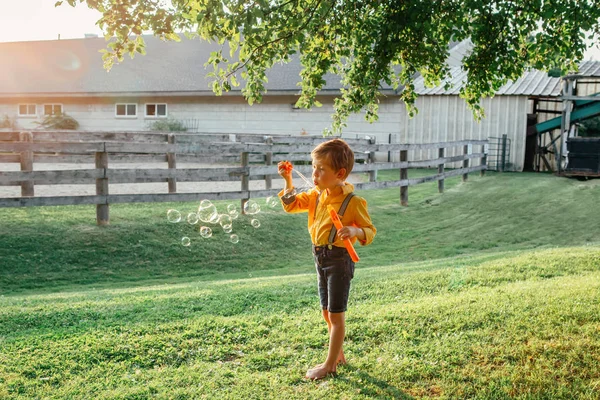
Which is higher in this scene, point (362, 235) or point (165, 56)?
point (165, 56)

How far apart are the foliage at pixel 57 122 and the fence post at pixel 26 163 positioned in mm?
19745

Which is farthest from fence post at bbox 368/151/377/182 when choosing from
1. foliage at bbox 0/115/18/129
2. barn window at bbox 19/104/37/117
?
foliage at bbox 0/115/18/129

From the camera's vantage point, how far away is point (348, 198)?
413 centimetres

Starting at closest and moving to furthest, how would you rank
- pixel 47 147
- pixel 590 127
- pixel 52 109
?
1. pixel 47 147
2. pixel 590 127
3. pixel 52 109

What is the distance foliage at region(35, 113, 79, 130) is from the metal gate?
1876 cm

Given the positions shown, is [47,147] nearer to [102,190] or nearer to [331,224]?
[102,190]

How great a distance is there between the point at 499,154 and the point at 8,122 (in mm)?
22827

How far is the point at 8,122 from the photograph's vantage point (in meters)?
31.3

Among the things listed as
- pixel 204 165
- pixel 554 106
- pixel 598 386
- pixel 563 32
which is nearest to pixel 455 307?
A: pixel 598 386

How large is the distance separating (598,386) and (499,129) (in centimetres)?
1934

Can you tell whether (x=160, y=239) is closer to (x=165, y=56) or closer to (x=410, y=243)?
(x=410, y=243)

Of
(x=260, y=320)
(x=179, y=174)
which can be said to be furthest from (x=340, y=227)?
(x=179, y=174)

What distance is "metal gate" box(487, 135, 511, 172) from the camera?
21.8m

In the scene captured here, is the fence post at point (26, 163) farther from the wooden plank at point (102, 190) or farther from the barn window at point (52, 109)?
the barn window at point (52, 109)
